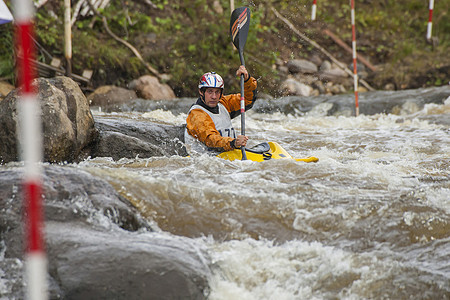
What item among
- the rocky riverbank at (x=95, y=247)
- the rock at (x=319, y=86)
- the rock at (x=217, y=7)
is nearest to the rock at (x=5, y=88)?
the rocky riverbank at (x=95, y=247)

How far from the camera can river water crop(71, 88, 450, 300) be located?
262cm

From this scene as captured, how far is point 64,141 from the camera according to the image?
4539 millimetres

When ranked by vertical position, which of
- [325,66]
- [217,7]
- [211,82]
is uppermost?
[217,7]

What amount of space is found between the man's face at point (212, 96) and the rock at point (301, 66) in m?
7.51

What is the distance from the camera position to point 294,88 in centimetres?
1144

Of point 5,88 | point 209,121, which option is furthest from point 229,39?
point 209,121

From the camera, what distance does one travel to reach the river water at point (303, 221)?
262 centimetres

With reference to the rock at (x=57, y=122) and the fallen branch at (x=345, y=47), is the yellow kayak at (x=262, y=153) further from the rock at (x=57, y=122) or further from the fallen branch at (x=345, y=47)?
the fallen branch at (x=345, y=47)

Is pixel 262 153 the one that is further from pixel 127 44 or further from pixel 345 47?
pixel 345 47

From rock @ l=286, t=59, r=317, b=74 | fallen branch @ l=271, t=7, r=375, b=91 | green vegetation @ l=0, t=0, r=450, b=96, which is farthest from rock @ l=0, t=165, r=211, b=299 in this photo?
fallen branch @ l=271, t=7, r=375, b=91

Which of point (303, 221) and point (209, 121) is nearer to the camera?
point (303, 221)

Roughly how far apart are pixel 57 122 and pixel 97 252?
7.49ft

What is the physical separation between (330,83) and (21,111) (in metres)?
8.96

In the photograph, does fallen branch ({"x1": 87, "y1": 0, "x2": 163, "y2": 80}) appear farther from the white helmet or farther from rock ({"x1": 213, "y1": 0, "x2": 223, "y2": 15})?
the white helmet
